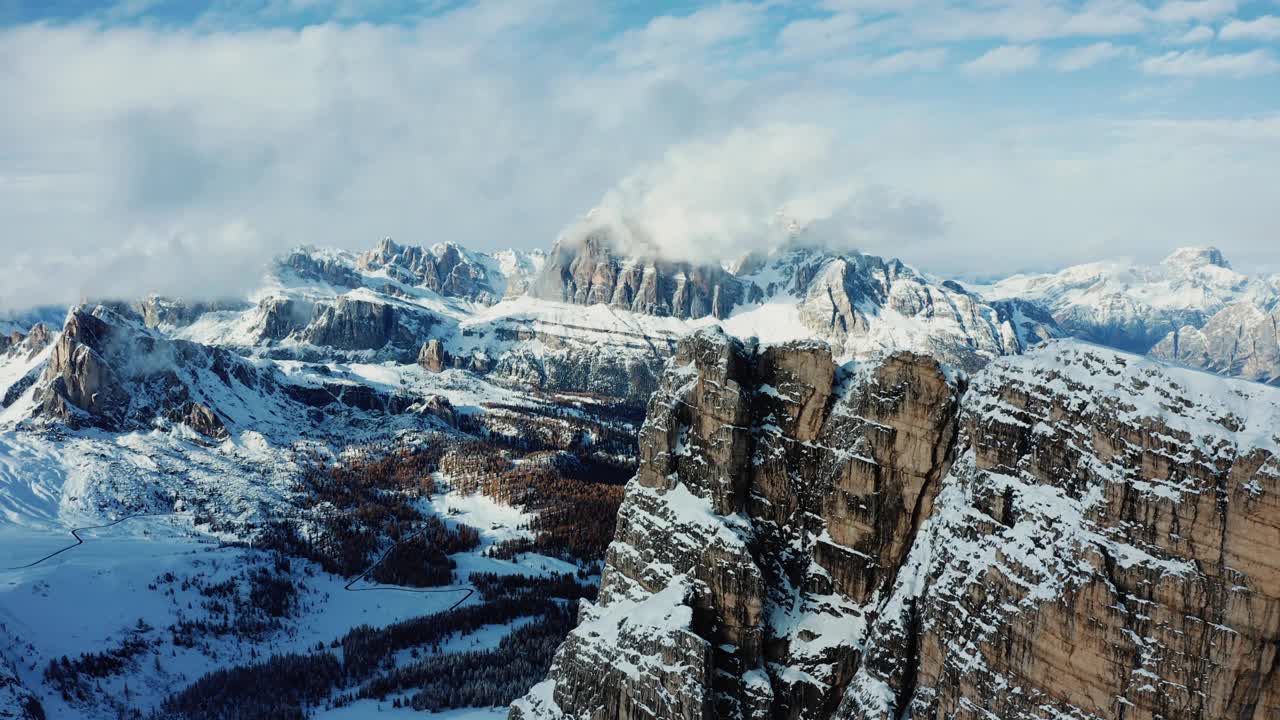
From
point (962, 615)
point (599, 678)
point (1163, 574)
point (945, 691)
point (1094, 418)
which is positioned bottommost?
point (599, 678)

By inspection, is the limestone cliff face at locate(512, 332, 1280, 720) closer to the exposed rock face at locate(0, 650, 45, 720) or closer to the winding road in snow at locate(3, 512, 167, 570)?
the exposed rock face at locate(0, 650, 45, 720)

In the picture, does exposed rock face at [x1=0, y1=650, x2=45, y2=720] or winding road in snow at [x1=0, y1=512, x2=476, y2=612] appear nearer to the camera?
exposed rock face at [x1=0, y1=650, x2=45, y2=720]

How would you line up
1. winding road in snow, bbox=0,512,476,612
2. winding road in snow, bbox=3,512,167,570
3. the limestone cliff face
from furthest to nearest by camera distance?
winding road in snow, bbox=0,512,476,612
winding road in snow, bbox=3,512,167,570
the limestone cliff face

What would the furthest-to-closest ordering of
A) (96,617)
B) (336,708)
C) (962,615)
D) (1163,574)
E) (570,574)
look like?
1. (570,574)
2. (96,617)
3. (336,708)
4. (962,615)
5. (1163,574)

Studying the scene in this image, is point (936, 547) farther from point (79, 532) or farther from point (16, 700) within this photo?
point (79, 532)

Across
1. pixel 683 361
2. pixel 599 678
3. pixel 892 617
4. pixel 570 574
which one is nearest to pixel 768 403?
pixel 683 361

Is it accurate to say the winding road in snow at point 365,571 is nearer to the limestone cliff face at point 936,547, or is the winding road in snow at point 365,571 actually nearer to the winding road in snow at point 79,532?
the winding road in snow at point 79,532

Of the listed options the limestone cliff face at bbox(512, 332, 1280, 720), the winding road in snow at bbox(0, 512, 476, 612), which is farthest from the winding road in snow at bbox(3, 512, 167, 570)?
the limestone cliff face at bbox(512, 332, 1280, 720)

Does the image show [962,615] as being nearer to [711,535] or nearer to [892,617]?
[892,617]
